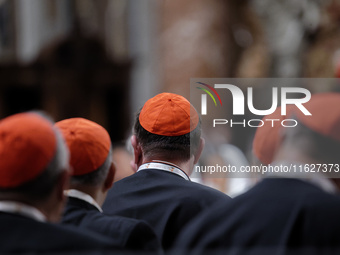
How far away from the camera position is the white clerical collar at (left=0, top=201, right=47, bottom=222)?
158cm

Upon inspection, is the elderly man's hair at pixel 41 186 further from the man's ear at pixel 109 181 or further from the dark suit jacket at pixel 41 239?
the man's ear at pixel 109 181

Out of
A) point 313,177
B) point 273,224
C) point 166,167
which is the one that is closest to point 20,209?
point 273,224

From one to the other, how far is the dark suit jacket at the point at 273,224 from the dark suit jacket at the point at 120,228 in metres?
0.33

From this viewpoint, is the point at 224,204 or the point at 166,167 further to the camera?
the point at 166,167

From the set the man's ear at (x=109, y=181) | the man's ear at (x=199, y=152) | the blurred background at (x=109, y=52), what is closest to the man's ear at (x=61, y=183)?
the man's ear at (x=109, y=181)

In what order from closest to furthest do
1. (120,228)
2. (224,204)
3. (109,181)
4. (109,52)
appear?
1. (224,204)
2. (120,228)
3. (109,181)
4. (109,52)

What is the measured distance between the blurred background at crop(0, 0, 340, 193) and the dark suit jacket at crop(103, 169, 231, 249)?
21.8 feet

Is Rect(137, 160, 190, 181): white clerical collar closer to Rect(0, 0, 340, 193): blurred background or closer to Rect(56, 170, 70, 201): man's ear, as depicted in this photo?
Rect(56, 170, 70, 201): man's ear

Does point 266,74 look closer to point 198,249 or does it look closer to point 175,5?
point 175,5

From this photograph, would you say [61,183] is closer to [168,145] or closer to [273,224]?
[273,224]

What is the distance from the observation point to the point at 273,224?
5.34 ft

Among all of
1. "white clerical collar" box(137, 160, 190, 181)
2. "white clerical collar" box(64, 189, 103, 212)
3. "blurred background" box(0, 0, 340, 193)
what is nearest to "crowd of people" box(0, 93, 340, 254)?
"white clerical collar" box(64, 189, 103, 212)

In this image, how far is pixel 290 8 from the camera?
8.17m

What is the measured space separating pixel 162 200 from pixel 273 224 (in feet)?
2.64
